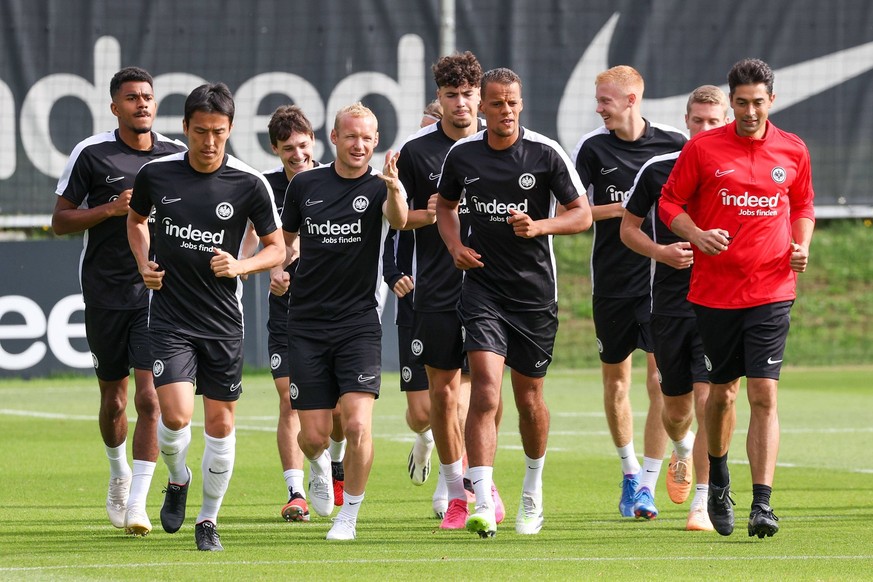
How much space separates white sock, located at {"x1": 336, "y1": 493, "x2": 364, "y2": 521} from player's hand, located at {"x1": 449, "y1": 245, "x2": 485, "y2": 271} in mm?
1365

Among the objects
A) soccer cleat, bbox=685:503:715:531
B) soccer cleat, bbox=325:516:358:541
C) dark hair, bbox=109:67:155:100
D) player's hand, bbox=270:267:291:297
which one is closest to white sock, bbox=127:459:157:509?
soccer cleat, bbox=325:516:358:541

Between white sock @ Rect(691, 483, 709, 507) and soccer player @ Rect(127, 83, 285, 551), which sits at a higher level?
soccer player @ Rect(127, 83, 285, 551)

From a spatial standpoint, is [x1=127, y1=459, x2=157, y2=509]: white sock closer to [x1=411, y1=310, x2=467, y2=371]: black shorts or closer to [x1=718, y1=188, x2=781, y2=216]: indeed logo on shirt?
[x1=411, y1=310, x2=467, y2=371]: black shorts

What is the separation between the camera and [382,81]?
21.4 meters

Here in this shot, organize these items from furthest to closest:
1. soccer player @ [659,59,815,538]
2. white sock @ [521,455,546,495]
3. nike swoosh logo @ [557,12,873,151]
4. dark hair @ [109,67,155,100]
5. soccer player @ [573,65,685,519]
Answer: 1. nike swoosh logo @ [557,12,873,151]
2. soccer player @ [573,65,685,519]
3. dark hair @ [109,67,155,100]
4. white sock @ [521,455,546,495]
5. soccer player @ [659,59,815,538]

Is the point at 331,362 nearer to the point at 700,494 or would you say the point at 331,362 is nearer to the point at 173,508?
the point at 173,508

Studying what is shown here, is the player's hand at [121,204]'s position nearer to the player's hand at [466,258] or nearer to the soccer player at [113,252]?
the soccer player at [113,252]

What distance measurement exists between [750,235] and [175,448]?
3162 mm

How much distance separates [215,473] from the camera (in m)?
8.02

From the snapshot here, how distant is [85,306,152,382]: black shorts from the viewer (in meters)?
9.10

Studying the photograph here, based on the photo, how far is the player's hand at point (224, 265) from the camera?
792 centimetres

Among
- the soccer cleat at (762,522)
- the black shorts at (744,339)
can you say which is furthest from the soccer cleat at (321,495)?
the soccer cleat at (762,522)

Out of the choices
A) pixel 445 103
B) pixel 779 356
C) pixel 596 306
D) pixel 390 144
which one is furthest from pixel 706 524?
pixel 390 144

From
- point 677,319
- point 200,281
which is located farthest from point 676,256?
point 200,281
